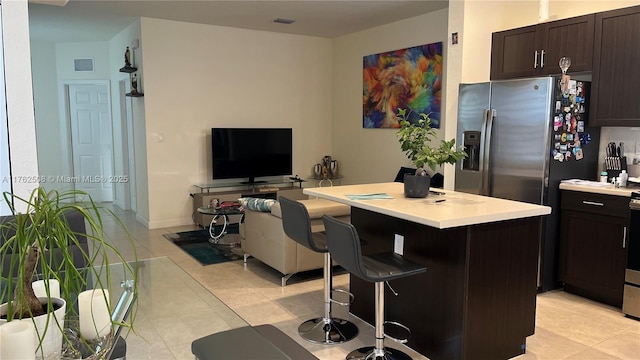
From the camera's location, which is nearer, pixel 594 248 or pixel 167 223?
pixel 594 248

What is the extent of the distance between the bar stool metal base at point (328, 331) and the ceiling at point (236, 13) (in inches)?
143

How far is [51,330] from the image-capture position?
1407mm

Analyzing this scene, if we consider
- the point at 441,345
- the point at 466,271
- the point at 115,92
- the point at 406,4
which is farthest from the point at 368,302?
the point at 115,92

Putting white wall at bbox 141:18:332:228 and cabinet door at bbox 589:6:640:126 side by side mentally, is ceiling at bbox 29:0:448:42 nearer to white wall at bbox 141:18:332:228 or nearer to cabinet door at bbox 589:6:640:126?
white wall at bbox 141:18:332:228

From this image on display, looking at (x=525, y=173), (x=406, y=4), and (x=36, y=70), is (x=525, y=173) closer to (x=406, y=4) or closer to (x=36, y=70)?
(x=406, y=4)

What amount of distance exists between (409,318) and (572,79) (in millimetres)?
2592

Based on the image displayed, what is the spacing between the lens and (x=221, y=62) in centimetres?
686

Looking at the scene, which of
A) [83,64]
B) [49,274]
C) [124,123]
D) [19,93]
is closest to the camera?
[49,274]

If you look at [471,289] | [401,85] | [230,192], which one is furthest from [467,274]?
[230,192]

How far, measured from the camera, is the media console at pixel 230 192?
21.4 ft

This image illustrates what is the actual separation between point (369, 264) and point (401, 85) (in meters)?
4.23

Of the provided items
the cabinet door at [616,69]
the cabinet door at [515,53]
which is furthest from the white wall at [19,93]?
the cabinet door at [616,69]

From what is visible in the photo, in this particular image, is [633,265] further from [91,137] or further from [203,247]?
[91,137]

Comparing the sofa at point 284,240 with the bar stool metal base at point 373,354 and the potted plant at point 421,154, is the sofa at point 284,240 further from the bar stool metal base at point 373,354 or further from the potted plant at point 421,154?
the bar stool metal base at point 373,354
